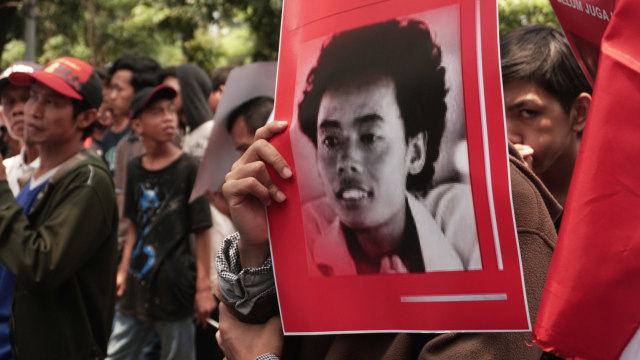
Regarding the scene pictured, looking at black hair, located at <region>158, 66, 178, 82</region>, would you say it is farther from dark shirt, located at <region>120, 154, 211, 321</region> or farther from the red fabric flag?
the red fabric flag

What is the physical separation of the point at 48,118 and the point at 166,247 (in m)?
1.27

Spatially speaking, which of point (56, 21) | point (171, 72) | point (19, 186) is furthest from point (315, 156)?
point (56, 21)

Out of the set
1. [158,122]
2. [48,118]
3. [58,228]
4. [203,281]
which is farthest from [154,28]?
[58,228]

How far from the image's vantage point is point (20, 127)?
12.7 ft

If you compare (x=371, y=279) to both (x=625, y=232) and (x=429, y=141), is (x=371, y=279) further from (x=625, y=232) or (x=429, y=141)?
(x=625, y=232)

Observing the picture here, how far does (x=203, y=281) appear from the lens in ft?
12.6

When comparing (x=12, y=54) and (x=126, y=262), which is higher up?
(x=12, y=54)

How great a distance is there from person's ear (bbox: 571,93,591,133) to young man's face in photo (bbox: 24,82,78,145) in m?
1.97

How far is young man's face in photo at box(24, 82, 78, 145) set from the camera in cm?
275

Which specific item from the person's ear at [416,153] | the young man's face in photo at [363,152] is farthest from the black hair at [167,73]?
the person's ear at [416,153]

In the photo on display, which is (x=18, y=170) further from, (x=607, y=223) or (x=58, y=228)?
(x=607, y=223)

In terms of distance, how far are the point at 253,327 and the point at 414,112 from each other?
0.61 meters

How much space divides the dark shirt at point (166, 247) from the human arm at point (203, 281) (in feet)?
0.20

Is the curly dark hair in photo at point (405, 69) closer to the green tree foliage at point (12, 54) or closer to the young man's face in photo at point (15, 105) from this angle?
the young man's face in photo at point (15, 105)
